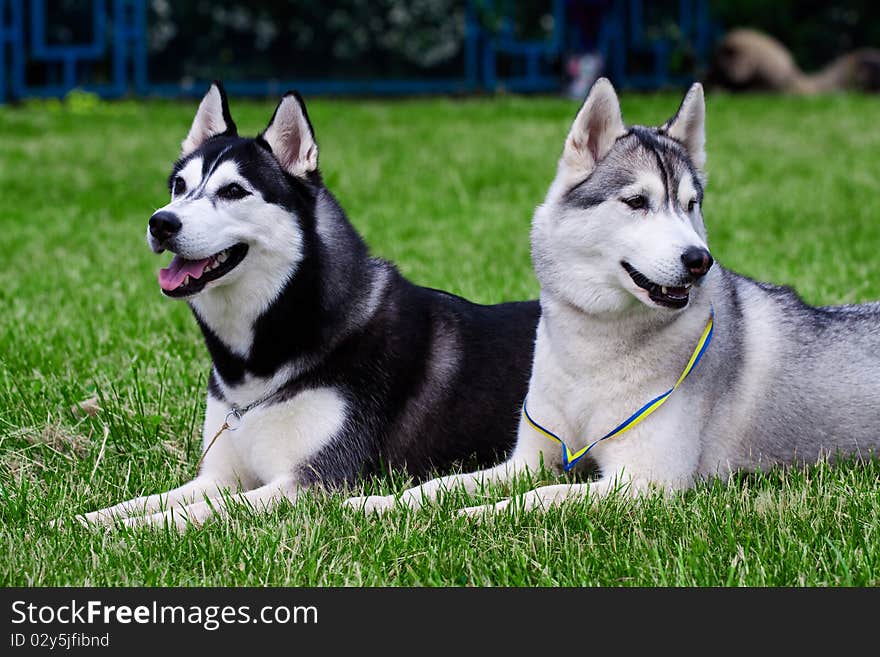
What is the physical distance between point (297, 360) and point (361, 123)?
10032 millimetres

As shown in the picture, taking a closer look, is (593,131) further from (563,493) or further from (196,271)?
(196,271)

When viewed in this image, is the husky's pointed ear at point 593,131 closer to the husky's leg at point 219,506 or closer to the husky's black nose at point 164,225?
the husky's black nose at point 164,225

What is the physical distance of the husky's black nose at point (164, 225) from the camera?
3621 mm

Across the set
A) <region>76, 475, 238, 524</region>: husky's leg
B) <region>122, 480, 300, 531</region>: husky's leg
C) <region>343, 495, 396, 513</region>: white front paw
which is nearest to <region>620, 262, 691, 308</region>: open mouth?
<region>343, 495, 396, 513</region>: white front paw

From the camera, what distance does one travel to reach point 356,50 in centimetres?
1698

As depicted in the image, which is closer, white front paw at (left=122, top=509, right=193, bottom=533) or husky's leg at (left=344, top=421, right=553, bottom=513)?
white front paw at (left=122, top=509, right=193, bottom=533)

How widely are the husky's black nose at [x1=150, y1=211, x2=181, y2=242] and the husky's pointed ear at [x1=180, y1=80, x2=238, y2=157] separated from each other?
24.7 inches

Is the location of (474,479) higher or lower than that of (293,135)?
lower

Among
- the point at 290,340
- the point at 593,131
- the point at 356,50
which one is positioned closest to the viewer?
the point at 593,131

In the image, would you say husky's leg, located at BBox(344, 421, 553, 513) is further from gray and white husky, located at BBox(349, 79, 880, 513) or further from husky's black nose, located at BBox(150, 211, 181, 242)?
husky's black nose, located at BBox(150, 211, 181, 242)

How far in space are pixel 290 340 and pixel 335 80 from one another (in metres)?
13.7

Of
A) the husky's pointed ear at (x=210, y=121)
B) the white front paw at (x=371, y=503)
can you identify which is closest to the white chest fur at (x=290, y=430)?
the white front paw at (x=371, y=503)

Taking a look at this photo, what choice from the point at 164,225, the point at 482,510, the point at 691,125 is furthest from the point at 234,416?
the point at 691,125

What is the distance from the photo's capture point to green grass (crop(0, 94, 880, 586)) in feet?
10.7
